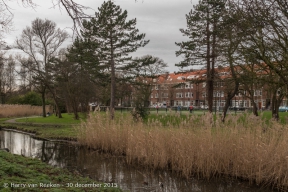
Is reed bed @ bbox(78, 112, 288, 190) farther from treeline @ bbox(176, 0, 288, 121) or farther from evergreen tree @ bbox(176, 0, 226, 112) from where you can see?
evergreen tree @ bbox(176, 0, 226, 112)

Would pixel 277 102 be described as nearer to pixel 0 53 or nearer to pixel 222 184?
pixel 222 184

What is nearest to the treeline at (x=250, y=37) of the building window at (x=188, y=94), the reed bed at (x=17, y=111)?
the reed bed at (x=17, y=111)

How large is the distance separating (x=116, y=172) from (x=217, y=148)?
3181 millimetres

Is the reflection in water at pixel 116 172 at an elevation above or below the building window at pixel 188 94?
below

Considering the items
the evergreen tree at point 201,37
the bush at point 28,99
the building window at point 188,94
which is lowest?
the bush at point 28,99

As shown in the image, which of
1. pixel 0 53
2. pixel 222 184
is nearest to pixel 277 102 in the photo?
pixel 222 184

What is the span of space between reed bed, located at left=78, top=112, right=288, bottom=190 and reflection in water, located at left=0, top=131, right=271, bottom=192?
358 mm

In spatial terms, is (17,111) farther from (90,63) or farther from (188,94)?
(188,94)

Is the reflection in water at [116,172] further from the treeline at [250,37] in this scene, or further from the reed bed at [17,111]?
Result: the reed bed at [17,111]

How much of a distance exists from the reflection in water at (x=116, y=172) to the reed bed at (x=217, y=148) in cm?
36

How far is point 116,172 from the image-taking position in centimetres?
856

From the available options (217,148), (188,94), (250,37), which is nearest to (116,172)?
(217,148)

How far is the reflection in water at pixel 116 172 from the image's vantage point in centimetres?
707

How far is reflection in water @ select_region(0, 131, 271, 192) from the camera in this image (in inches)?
278
